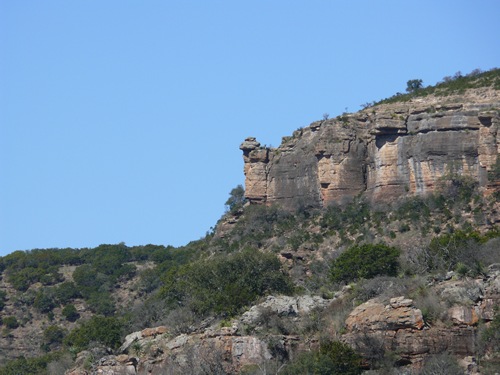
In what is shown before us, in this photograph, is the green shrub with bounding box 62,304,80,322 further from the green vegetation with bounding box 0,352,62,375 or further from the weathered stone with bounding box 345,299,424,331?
the weathered stone with bounding box 345,299,424,331

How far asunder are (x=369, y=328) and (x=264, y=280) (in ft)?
50.1

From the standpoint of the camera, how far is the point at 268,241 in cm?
9631

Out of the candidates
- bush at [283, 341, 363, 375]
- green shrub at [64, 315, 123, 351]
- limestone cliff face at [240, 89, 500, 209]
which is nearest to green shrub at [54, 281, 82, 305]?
limestone cliff face at [240, 89, 500, 209]

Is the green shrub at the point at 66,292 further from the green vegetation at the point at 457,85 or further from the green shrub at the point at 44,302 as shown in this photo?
the green vegetation at the point at 457,85

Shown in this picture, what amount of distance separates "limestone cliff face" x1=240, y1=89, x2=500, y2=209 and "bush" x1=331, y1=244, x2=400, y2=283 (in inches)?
501

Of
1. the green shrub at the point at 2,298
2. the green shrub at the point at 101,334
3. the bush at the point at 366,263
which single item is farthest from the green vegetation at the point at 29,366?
the green shrub at the point at 2,298

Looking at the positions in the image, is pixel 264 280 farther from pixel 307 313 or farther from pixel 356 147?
pixel 356 147

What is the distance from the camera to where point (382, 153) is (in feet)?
304

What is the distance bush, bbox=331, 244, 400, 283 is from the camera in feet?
241

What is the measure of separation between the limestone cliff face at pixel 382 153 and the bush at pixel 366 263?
41.8ft

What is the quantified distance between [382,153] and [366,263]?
18473 millimetres

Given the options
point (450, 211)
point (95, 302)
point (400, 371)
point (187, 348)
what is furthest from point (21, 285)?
point (400, 371)

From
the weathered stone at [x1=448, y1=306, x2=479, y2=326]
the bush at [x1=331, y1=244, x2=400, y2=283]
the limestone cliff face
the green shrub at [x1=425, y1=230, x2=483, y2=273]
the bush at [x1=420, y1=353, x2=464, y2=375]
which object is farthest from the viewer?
the limestone cliff face

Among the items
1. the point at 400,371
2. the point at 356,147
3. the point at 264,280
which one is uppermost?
the point at 356,147
